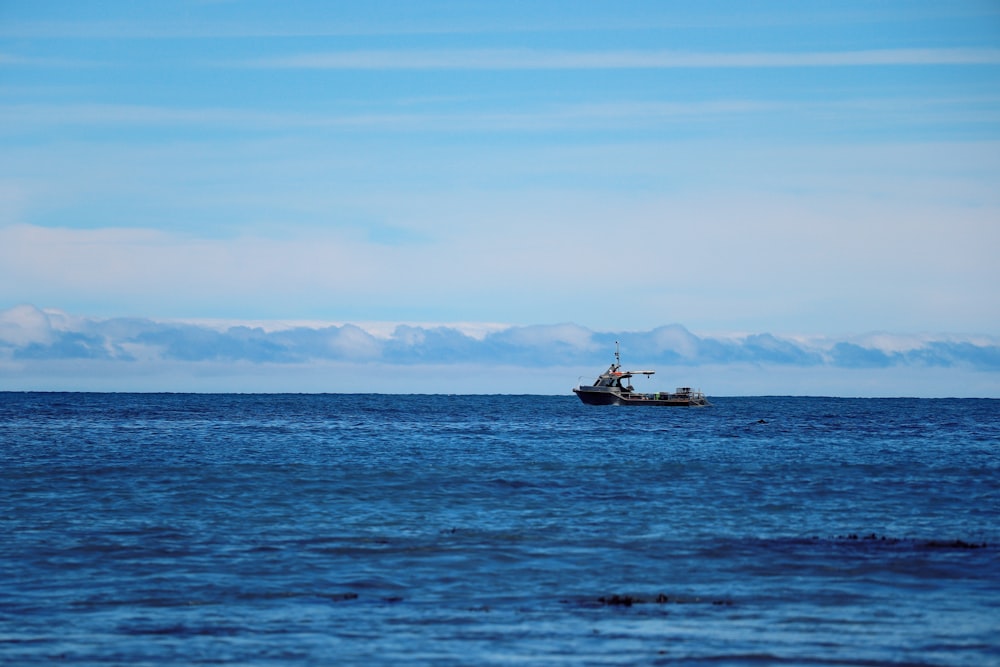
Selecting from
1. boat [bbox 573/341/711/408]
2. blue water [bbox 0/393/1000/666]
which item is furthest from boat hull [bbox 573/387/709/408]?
blue water [bbox 0/393/1000/666]

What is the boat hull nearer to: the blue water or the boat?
the boat

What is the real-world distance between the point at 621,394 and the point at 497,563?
116543 millimetres

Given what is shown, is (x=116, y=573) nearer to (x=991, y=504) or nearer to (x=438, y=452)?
(x=991, y=504)

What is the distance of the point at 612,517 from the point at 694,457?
26186mm

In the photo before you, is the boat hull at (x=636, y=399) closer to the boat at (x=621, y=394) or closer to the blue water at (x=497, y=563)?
the boat at (x=621, y=394)

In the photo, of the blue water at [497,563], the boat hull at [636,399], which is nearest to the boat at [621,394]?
the boat hull at [636,399]

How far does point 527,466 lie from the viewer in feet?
165

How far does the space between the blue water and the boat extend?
289ft

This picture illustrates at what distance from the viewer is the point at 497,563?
958 inches

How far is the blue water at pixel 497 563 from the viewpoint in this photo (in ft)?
55.7

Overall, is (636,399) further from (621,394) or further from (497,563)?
(497,563)

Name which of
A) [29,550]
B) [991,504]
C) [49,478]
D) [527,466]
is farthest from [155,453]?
[991,504]

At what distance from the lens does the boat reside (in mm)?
140125

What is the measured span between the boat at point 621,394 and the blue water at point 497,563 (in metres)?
88.1
